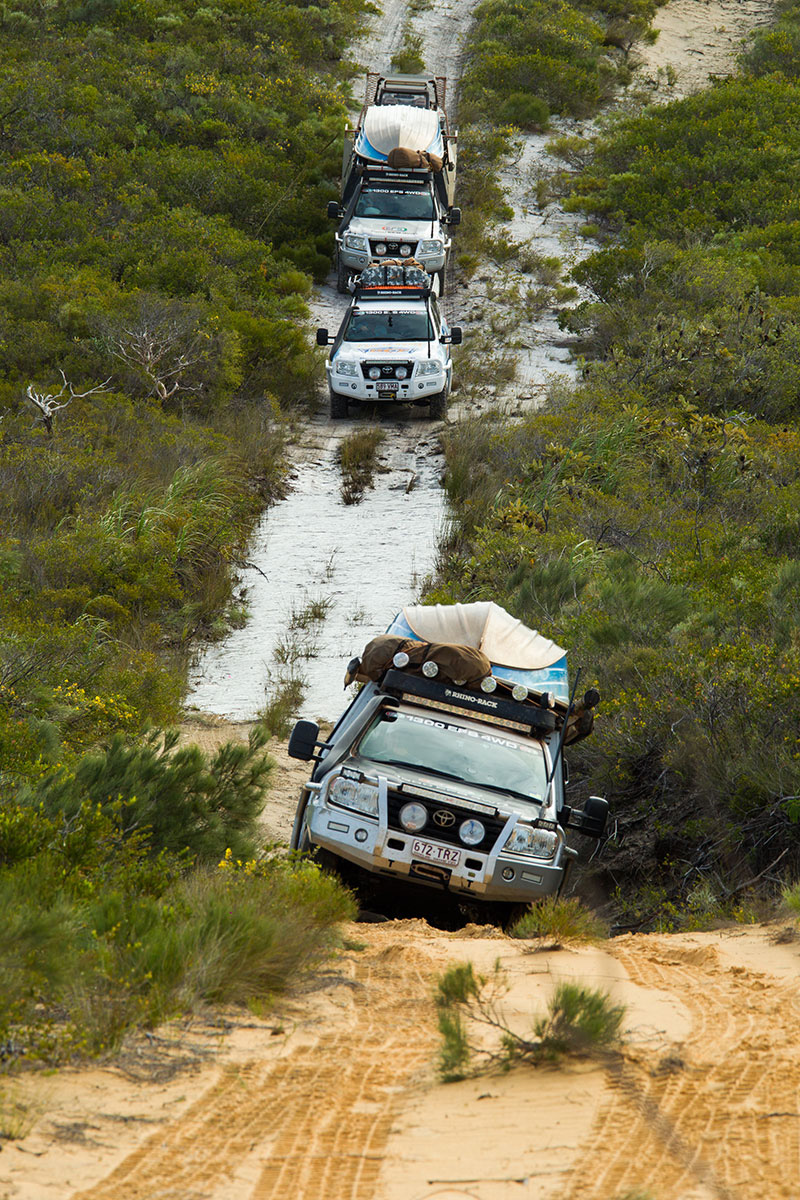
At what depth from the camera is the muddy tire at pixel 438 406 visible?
17016 millimetres

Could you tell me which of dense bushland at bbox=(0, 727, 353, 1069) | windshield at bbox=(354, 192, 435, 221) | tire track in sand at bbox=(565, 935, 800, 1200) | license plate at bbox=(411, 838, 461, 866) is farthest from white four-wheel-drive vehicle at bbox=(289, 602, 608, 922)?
windshield at bbox=(354, 192, 435, 221)

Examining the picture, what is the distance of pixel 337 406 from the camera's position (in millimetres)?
17297

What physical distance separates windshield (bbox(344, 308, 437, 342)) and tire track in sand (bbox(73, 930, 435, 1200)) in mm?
13535

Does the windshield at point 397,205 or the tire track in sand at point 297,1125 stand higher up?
the windshield at point 397,205

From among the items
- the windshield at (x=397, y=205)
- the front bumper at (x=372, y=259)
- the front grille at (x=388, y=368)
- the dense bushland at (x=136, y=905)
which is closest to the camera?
the dense bushland at (x=136, y=905)

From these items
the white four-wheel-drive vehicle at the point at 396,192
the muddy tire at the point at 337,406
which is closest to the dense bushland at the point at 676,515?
the muddy tire at the point at 337,406

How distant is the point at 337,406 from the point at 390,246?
391 cm

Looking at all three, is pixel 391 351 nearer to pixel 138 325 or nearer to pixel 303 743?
pixel 138 325

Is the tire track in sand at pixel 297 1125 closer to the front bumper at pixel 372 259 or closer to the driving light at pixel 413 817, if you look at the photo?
the driving light at pixel 413 817

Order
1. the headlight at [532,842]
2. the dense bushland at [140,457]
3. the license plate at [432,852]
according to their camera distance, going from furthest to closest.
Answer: the headlight at [532,842], the license plate at [432,852], the dense bushland at [140,457]

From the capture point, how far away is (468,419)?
17.1m

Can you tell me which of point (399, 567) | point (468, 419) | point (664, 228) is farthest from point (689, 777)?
point (664, 228)

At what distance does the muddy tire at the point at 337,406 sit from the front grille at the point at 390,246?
3.37 m

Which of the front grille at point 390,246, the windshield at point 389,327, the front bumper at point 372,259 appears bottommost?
the windshield at point 389,327
